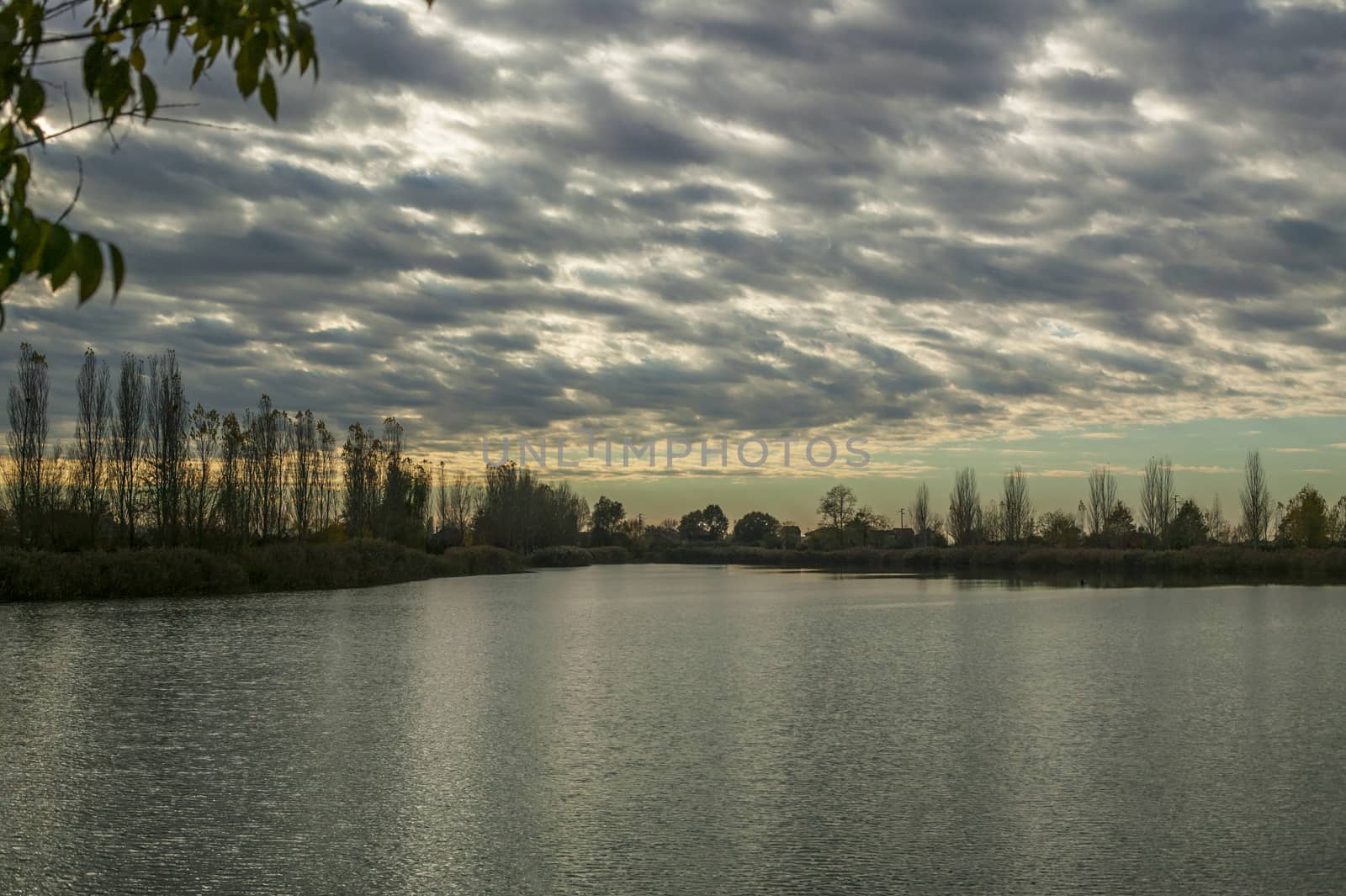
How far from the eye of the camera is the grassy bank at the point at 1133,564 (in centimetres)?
4812

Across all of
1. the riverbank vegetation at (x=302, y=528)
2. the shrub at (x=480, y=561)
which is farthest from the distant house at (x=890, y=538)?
the shrub at (x=480, y=561)

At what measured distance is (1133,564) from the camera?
184 feet

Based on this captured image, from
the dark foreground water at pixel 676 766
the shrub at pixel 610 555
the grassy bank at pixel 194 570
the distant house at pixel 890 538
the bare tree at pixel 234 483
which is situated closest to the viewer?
the dark foreground water at pixel 676 766

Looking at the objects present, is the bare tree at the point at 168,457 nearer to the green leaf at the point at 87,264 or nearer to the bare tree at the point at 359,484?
the bare tree at the point at 359,484

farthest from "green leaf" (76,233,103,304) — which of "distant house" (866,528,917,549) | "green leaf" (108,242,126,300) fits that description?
"distant house" (866,528,917,549)

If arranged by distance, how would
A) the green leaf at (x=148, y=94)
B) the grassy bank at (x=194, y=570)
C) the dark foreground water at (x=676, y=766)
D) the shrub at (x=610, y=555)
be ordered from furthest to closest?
the shrub at (x=610, y=555), the grassy bank at (x=194, y=570), the dark foreground water at (x=676, y=766), the green leaf at (x=148, y=94)

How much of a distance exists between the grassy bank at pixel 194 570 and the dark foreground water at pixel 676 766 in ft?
39.1

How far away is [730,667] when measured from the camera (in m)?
15.3

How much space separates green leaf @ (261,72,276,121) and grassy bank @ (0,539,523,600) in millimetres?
31096

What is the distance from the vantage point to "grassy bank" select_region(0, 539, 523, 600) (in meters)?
29.5

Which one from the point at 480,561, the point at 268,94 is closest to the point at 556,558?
the point at 480,561

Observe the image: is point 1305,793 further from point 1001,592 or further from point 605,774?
point 1001,592

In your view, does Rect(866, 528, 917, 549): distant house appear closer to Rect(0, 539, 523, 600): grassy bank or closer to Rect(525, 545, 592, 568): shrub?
Rect(525, 545, 592, 568): shrub

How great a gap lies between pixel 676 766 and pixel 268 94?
6923 mm
